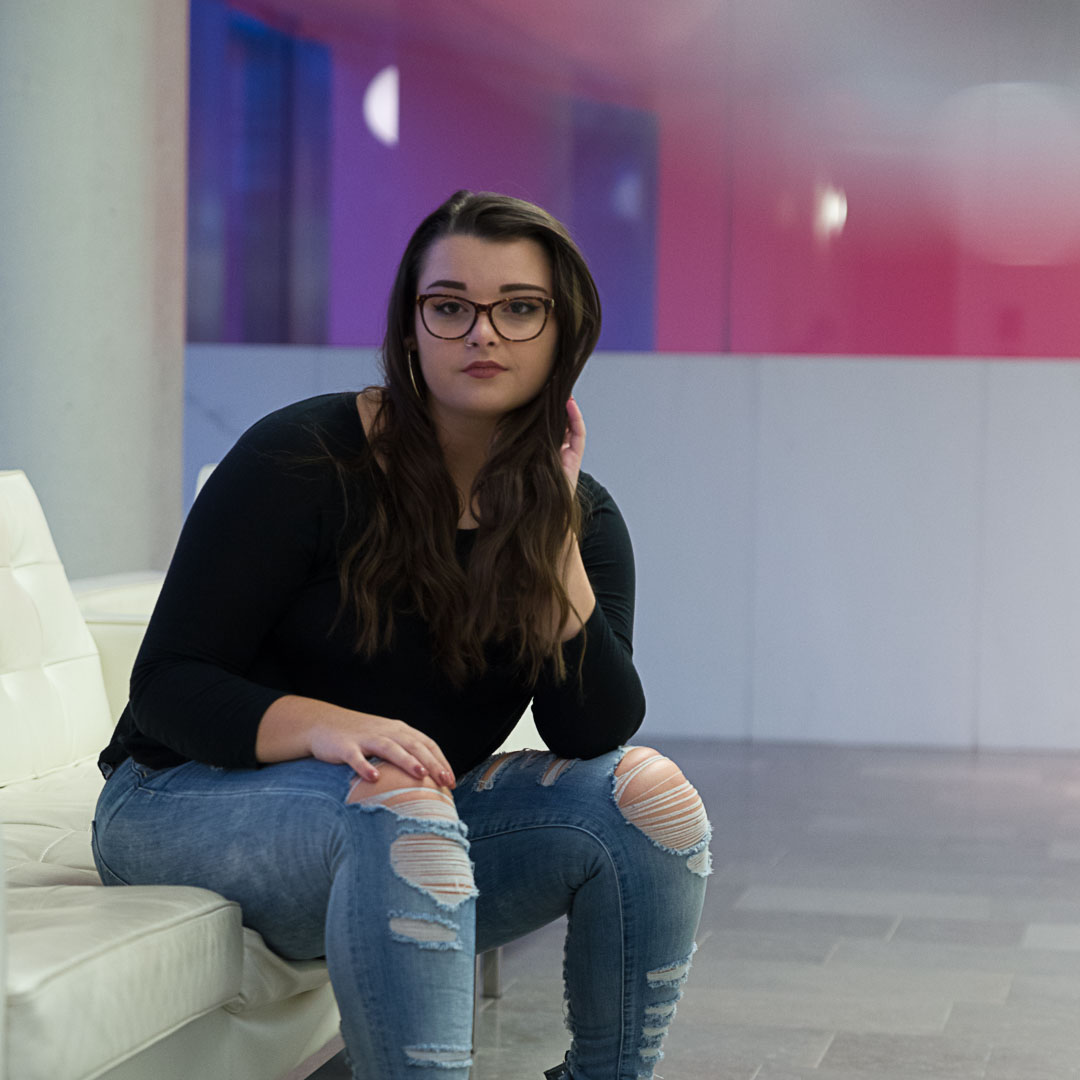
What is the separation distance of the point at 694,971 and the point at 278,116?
386 cm

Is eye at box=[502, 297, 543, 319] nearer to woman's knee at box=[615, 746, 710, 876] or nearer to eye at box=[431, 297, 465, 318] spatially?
eye at box=[431, 297, 465, 318]

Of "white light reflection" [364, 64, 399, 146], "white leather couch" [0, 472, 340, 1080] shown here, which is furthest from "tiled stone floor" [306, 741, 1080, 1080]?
"white light reflection" [364, 64, 399, 146]

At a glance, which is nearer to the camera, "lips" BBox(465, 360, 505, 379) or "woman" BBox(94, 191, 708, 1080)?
"woman" BBox(94, 191, 708, 1080)

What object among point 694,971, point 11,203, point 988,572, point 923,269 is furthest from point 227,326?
point 694,971

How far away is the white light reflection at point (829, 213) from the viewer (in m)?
5.32

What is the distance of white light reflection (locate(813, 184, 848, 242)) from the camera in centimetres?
532

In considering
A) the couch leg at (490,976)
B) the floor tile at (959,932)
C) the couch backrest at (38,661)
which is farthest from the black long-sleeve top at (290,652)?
the floor tile at (959,932)

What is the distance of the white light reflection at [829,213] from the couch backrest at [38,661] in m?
3.48

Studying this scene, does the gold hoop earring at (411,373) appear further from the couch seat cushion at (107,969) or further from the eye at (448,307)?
the couch seat cushion at (107,969)

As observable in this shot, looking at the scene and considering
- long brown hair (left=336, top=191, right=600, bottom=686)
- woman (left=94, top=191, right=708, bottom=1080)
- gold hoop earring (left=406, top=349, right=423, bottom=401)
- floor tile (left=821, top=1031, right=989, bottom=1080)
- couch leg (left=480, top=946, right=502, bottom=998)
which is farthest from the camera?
couch leg (left=480, top=946, right=502, bottom=998)

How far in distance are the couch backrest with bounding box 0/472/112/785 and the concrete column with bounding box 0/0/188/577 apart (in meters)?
1.47

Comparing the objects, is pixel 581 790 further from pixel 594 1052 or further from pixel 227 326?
pixel 227 326

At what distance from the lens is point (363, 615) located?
64.1 inches

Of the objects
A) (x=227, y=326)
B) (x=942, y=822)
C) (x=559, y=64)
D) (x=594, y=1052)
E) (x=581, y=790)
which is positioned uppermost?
(x=559, y=64)
